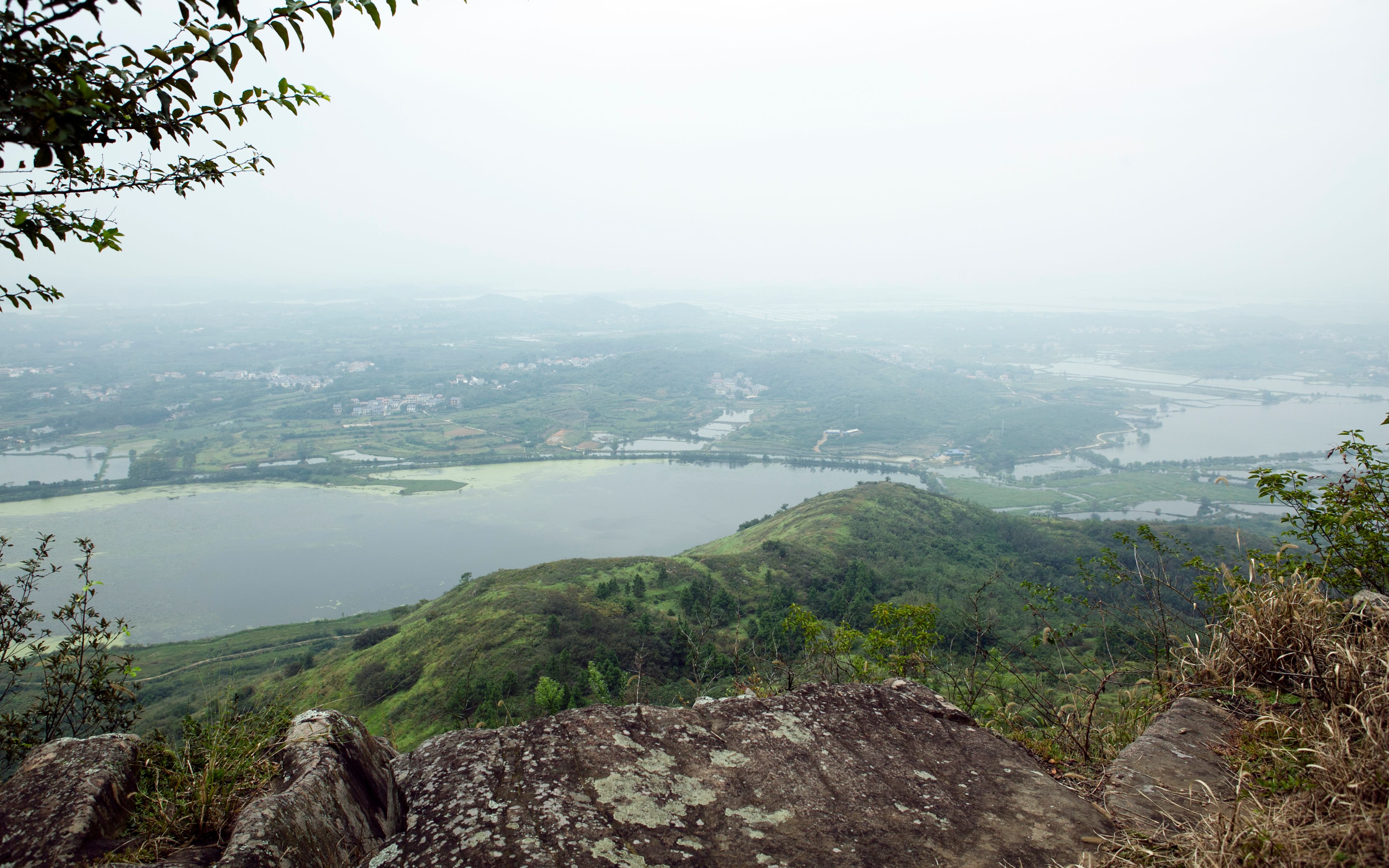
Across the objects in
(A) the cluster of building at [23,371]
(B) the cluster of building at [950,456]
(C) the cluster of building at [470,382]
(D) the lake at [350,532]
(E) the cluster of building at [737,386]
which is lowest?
(D) the lake at [350,532]

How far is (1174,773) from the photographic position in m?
3.26

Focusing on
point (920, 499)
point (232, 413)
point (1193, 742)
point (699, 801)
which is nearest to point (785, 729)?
point (699, 801)

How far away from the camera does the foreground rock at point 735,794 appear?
2.77 m

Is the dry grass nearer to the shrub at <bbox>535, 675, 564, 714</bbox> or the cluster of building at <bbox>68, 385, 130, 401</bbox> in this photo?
the shrub at <bbox>535, 675, 564, 714</bbox>

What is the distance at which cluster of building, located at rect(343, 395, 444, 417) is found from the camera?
10594cm

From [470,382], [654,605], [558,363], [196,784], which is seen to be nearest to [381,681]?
[654,605]

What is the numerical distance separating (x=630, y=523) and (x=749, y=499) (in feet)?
47.9

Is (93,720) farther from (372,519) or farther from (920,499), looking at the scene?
(372,519)

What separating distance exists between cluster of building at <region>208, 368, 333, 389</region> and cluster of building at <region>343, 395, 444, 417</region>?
17.9 metres

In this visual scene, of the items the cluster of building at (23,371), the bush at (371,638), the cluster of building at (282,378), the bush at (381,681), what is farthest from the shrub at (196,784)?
the cluster of building at (23,371)

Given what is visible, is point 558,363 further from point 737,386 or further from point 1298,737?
point 1298,737

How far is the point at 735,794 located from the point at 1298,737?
2.97 meters

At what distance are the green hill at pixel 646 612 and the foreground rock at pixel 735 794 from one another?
6589 mm

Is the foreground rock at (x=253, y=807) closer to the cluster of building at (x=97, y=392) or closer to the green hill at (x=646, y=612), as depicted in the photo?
the green hill at (x=646, y=612)
